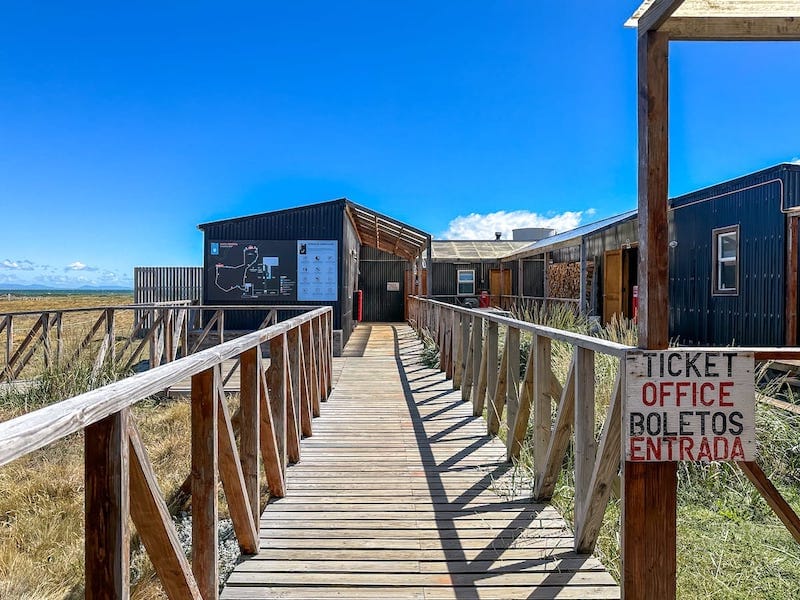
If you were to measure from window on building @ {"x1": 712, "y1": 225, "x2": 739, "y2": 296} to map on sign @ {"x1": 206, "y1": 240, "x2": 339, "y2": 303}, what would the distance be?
7185mm

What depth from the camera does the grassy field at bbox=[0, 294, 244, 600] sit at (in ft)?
8.89

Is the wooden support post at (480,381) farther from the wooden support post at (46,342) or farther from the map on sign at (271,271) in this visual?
the map on sign at (271,271)

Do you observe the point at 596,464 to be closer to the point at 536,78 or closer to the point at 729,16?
the point at 729,16

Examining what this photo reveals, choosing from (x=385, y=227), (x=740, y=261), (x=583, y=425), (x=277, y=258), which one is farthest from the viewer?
(x=385, y=227)

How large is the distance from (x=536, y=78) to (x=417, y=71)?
14.4 ft

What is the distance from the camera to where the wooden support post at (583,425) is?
261cm

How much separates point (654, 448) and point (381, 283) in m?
19.5

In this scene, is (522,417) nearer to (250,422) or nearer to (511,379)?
(511,379)

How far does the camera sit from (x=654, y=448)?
6.48 ft

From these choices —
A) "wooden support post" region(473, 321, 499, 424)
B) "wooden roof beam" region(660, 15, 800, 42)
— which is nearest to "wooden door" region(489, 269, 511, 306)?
"wooden support post" region(473, 321, 499, 424)

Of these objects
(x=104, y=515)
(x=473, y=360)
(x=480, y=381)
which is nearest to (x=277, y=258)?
(x=473, y=360)

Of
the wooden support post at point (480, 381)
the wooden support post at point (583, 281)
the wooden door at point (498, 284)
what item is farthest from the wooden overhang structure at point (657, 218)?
the wooden door at point (498, 284)

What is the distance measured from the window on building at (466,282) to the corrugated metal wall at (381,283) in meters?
2.22

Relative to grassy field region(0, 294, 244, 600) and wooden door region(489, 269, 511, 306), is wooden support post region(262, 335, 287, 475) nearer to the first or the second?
grassy field region(0, 294, 244, 600)
